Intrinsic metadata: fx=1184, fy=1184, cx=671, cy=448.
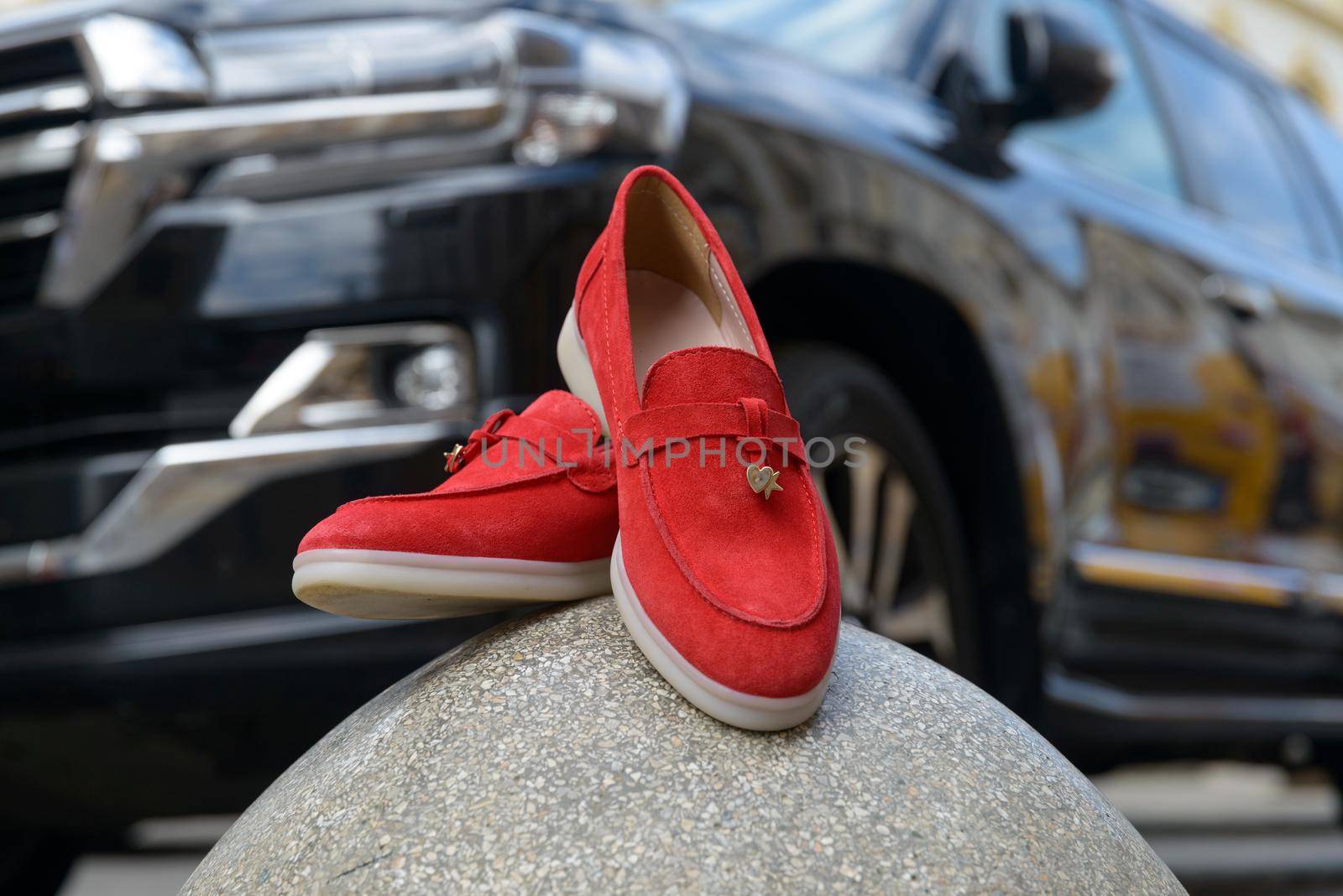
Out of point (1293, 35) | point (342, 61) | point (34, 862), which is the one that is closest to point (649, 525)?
point (342, 61)

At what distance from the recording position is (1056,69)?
2629mm

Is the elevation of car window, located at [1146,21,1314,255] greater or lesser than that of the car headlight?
lesser

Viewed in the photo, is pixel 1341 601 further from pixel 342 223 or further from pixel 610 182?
pixel 342 223

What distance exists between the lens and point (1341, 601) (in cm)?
344

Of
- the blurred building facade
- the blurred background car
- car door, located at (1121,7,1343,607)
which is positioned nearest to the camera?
the blurred background car

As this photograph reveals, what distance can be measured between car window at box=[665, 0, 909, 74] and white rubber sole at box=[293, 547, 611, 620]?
1.64 meters

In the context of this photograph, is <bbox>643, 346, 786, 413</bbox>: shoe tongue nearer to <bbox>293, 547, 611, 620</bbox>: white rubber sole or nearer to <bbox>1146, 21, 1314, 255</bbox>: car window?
<bbox>293, 547, 611, 620</bbox>: white rubber sole

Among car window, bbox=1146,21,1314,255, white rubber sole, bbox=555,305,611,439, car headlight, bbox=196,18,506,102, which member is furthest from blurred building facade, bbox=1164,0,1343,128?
white rubber sole, bbox=555,305,611,439

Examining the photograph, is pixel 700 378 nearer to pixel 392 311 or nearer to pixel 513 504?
pixel 513 504

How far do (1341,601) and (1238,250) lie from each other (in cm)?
106

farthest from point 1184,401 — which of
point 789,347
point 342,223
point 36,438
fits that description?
point 36,438

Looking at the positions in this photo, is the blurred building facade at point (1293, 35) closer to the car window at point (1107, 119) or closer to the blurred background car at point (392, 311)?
the car window at point (1107, 119)

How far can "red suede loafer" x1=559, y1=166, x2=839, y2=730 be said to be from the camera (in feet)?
3.65

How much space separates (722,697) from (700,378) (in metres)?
0.35
